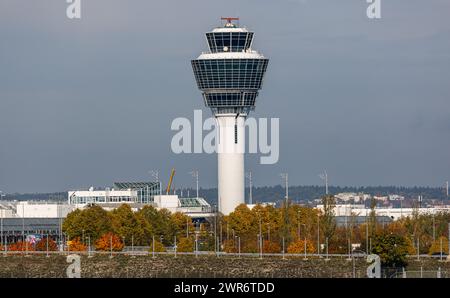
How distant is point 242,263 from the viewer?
166 metres

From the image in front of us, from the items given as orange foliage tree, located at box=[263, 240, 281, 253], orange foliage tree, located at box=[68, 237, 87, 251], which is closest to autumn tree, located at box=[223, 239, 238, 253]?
orange foliage tree, located at box=[263, 240, 281, 253]

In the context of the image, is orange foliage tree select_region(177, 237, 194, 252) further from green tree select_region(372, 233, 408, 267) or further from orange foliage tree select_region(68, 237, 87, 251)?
green tree select_region(372, 233, 408, 267)

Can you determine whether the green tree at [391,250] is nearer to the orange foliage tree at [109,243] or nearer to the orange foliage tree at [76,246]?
the orange foliage tree at [109,243]

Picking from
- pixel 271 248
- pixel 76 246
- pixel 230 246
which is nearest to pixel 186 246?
pixel 230 246

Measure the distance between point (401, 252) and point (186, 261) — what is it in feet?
80.9

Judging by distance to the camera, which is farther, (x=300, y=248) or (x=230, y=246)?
(x=230, y=246)

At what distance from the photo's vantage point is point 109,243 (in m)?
190

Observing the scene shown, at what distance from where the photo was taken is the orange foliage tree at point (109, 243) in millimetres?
189125
